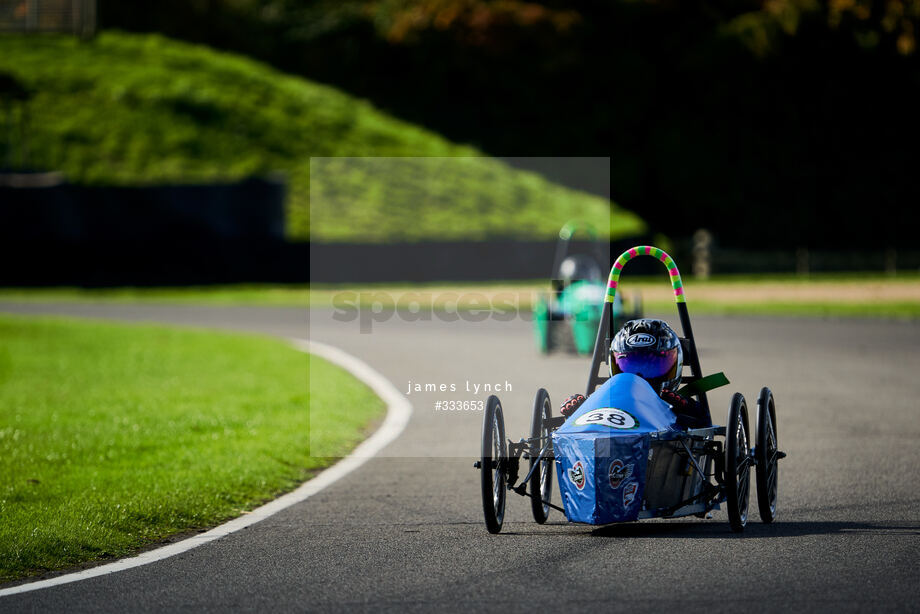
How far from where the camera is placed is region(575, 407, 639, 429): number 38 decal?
6.60 metres

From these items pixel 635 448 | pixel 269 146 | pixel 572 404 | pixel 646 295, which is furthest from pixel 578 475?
pixel 269 146

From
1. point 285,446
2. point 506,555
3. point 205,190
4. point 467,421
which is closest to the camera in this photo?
point 506,555

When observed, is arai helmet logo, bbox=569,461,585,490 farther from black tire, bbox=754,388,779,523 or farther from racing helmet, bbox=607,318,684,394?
black tire, bbox=754,388,779,523

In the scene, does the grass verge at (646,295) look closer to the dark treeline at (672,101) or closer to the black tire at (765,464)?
the dark treeline at (672,101)

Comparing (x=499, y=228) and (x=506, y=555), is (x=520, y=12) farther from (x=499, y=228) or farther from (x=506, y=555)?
(x=506, y=555)

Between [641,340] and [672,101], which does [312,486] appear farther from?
[672,101]

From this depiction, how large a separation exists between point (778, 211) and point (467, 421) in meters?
47.8

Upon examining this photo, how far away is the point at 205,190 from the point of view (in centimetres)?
3900

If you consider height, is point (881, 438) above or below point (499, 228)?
below

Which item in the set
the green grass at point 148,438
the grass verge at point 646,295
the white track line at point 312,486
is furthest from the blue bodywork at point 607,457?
the grass verge at point 646,295

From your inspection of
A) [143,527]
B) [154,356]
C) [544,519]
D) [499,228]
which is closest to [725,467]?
[544,519]

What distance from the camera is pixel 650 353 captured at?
726cm

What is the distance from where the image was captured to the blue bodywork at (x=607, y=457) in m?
6.49

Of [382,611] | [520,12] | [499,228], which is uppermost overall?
[520,12]
